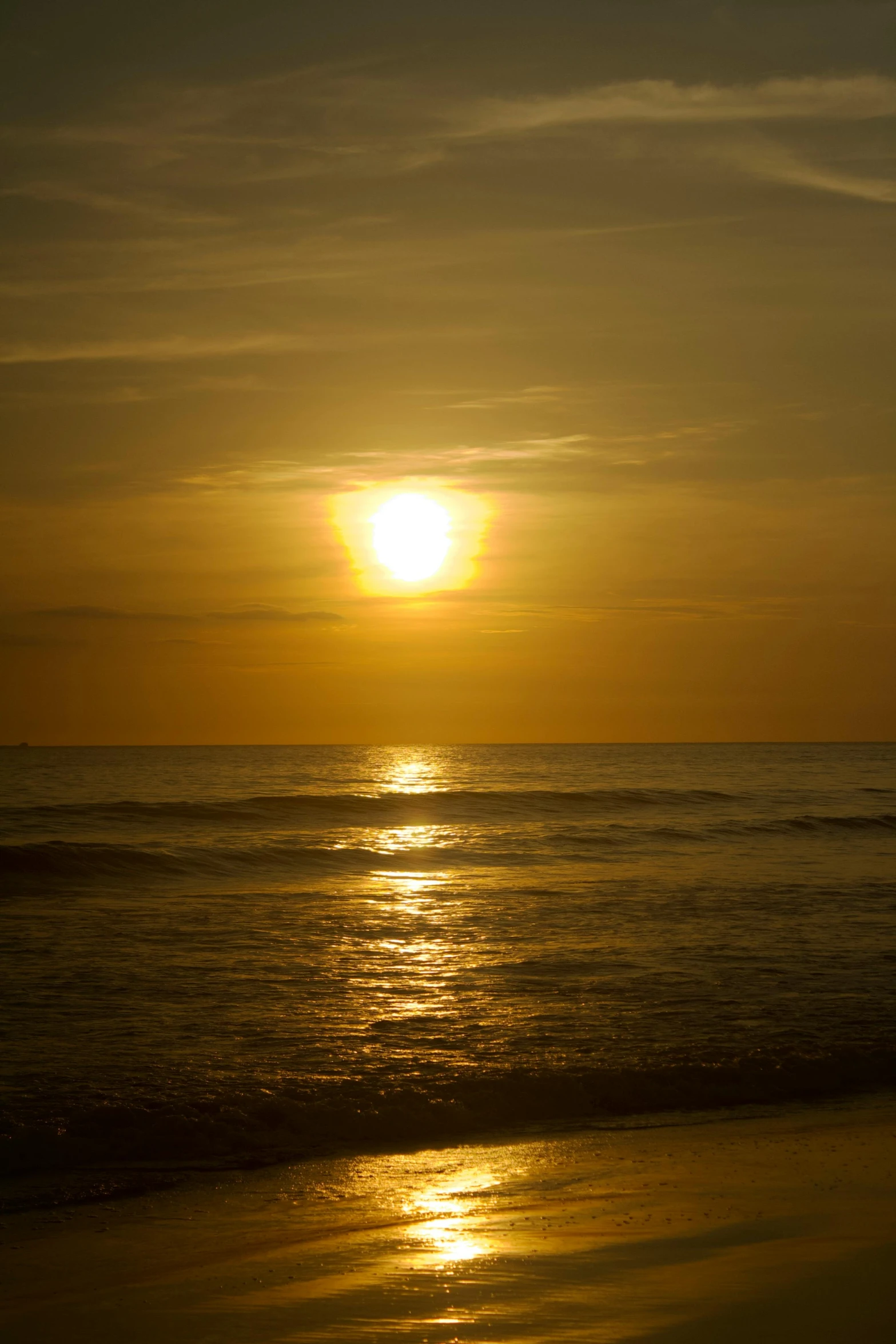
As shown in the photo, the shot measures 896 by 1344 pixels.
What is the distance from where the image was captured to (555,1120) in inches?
312

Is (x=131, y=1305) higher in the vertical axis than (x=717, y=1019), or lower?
lower

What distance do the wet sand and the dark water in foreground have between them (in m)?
1.03

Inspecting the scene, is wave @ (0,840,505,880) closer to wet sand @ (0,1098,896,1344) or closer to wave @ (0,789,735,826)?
wave @ (0,789,735,826)

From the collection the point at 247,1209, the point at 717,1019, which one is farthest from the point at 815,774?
the point at 247,1209

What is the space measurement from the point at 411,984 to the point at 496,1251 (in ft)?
22.8

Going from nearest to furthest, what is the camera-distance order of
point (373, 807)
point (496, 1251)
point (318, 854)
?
point (496, 1251) → point (318, 854) → point (373, 807)

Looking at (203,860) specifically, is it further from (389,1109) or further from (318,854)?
(389,1109)

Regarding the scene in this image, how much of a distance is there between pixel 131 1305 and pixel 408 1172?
7.63 ft

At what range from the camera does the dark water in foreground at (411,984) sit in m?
7.93

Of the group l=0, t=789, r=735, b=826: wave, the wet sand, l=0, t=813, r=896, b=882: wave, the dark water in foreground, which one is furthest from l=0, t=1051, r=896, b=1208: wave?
l=0, t=789, r=735, b=826: wave

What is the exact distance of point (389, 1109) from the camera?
786cm

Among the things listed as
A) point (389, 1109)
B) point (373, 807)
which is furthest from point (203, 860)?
point (389, 1109)

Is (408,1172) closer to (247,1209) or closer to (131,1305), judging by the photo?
(247,1209)

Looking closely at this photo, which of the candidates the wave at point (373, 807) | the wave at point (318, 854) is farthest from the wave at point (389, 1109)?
the wave at point (373, 807)
